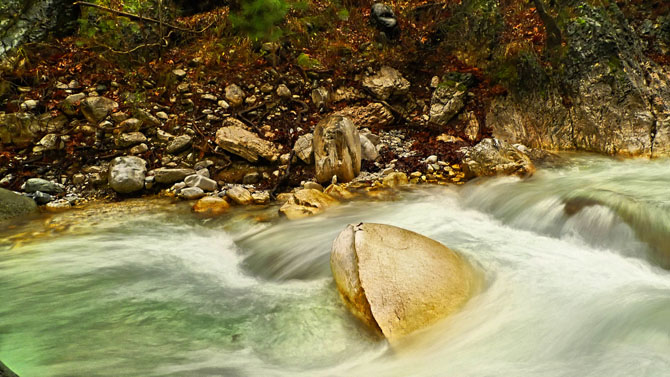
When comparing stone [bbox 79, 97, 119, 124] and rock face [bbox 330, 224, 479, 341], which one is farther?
stone [bbox 79, 97, 119, 124]

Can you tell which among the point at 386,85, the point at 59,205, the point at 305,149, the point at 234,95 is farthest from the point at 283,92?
the point at 59,205

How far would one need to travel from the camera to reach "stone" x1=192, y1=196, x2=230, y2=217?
5.57 m

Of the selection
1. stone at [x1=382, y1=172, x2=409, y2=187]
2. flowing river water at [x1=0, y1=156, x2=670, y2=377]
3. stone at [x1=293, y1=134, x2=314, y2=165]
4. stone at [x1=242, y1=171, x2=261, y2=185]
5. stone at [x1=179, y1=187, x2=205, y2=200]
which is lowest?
flowing river water at [x1=0, y1=156, x2=670, y2=377]

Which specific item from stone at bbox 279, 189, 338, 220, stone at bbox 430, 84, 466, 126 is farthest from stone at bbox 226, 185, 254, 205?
stone at bbox 430, 84, 466, 126

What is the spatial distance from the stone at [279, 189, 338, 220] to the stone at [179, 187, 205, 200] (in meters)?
1.68

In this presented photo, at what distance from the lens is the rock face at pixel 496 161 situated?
19.6 feet

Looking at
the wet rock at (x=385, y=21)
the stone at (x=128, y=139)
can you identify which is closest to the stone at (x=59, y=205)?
the stone at (x=128, y=139)

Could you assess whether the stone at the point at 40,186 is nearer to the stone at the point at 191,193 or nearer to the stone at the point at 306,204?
the stone at the point at 191,193

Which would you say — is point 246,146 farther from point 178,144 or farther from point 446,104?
point 446,104

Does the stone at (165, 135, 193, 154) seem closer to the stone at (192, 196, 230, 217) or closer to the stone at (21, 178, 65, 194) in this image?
the stone at (192, 196, 230, 217)

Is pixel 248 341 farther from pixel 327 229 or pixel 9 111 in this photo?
pixel 9 111

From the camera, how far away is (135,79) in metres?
7.88

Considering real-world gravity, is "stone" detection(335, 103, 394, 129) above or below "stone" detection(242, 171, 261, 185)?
above

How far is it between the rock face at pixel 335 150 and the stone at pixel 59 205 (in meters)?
4.05
